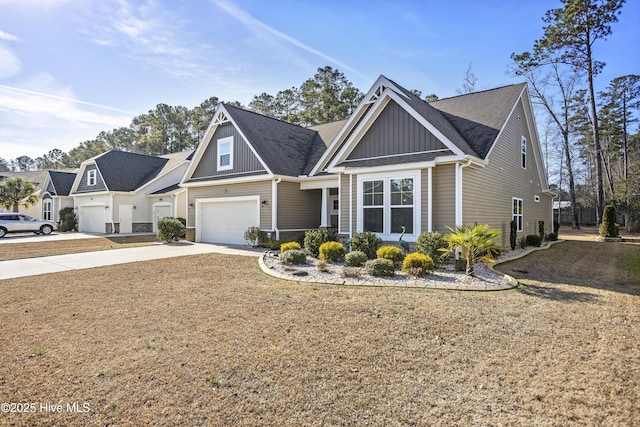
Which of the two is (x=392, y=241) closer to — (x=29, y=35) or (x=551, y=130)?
(x=29, y=35)

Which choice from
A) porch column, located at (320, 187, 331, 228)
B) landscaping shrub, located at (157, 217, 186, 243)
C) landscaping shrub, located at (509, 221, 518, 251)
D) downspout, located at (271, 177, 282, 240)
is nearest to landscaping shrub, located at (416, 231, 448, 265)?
porch column, located at (320, 187, 331, 228)

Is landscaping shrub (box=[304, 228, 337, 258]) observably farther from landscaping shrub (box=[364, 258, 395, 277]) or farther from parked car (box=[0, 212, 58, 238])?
parked car (box=[0, 212, 58, 238])

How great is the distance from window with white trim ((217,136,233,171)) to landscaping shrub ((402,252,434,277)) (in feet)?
37.6

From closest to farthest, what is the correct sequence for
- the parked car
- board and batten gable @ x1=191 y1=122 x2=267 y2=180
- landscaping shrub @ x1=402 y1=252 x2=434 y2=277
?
landscaping shrub @ x1=402 y1=252 x2=434 y2=277 < board and batten gable @ x1=191 y1=122 x2=267 y2=180 < the parked car

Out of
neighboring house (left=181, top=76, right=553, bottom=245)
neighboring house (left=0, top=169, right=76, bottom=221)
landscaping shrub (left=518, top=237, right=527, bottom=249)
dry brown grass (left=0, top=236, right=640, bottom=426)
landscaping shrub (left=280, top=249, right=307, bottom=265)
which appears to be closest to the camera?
dry brown grass (left=0, top=236, right=640, bottom=426)

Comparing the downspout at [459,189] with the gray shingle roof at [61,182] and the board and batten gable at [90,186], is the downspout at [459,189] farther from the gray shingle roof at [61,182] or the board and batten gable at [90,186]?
the gray shingle roof at [61,182]

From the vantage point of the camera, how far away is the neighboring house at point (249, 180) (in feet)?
49.7

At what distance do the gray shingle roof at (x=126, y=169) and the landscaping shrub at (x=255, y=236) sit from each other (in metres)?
14.5

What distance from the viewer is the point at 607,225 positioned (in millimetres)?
19516

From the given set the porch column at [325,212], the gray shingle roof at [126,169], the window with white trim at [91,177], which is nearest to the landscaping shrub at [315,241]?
the porch column at [325,212]

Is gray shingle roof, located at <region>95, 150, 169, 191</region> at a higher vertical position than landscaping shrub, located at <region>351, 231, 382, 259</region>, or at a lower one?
higher

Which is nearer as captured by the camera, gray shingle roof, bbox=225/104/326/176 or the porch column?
the porch column

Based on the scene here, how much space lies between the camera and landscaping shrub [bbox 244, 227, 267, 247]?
1476 centimetres

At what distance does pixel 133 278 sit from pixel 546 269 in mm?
11370
